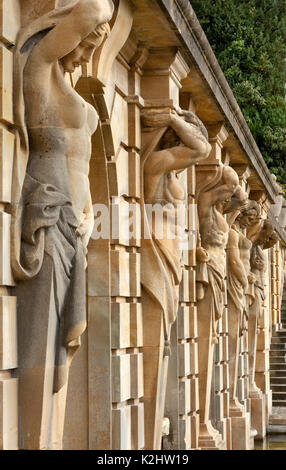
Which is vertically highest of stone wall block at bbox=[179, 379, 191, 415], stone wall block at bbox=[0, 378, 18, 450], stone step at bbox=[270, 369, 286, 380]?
stone step at bbox=[270, 369, 286, 380]

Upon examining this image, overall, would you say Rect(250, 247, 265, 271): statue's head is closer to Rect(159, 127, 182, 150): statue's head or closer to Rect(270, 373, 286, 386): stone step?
Rect(270, 373, 286, 386): stone step

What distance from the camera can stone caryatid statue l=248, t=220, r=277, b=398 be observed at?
20594 mm

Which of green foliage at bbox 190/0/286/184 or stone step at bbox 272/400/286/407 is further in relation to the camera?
green foliage at bbox 190/0/286/184

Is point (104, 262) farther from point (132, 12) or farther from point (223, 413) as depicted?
point (223, 413)

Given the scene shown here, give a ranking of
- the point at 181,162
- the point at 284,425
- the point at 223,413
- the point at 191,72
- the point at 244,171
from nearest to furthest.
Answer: the point at 181,162
the point at 191,72
the point at 223,413
the point at 244,171
the point at 284,425

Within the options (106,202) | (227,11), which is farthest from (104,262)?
(227,11)

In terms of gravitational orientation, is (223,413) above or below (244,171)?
below

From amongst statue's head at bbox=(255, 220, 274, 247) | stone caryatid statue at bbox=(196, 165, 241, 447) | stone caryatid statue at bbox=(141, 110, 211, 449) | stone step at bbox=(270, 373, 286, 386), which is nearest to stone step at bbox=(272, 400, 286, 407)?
stone step at bbox=(270, 373, 286, 386)

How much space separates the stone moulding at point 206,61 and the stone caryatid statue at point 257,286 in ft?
10.1

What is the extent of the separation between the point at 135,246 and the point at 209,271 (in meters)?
3.77

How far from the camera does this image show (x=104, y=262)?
9.34 meters

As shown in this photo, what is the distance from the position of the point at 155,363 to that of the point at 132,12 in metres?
3.02

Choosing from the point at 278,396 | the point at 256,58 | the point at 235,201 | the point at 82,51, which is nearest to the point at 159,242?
the point at 82,51

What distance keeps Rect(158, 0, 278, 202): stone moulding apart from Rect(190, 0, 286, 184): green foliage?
17423 mm
